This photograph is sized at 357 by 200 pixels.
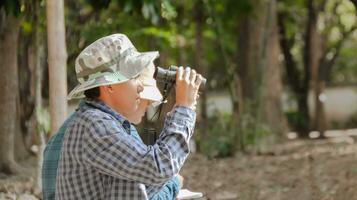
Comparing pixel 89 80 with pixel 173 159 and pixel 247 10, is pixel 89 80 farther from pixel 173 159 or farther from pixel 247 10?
pixel 247 10

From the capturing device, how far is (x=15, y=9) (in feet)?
22.0

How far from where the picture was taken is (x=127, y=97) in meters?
2.76

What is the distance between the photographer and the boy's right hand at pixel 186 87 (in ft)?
8.97

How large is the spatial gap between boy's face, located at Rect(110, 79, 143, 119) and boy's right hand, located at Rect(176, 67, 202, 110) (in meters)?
0.14

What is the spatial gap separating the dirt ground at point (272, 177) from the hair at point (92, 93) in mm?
3750

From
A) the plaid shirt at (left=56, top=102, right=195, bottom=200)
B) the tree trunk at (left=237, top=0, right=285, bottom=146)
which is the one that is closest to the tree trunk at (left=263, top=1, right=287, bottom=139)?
the tree trunk at (left=237, top=0, right=285, bottom=146)

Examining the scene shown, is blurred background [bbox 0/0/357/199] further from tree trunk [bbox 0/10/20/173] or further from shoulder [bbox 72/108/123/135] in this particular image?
shoulder [bbox 72/108/123/135]

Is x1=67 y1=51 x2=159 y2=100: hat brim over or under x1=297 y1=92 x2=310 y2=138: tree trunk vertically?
over

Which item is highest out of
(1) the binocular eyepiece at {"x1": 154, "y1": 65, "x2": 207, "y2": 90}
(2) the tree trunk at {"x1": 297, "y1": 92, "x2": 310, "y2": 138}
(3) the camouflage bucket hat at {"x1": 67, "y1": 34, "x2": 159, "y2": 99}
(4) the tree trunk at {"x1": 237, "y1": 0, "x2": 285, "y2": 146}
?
(3) the camouflage bucket hat at {"x1": 67, "y1": 34, "x2": 159, "y2": 99}

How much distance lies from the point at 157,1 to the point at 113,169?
596 centimetres

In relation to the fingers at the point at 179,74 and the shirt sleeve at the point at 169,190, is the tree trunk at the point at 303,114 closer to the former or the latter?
the shirt sleeve at the point at 169,190

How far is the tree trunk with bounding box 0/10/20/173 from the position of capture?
27.1ft

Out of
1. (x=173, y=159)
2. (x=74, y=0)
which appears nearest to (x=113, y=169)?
(x=173, y=159)

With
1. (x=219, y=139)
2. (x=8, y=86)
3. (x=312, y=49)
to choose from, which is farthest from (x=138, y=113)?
(x=312, y=49)
